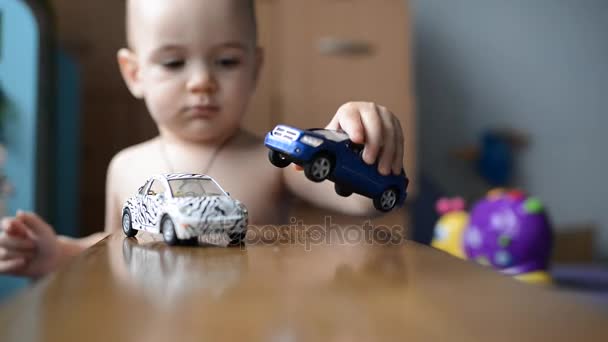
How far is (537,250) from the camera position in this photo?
142 cm

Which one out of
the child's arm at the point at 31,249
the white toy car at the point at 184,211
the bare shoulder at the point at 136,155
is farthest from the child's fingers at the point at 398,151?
the child's arm at the point at 31,249

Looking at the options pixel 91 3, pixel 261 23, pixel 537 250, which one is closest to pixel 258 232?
pixel 261 23

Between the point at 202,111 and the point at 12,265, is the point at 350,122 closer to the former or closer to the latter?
the point at 202,111

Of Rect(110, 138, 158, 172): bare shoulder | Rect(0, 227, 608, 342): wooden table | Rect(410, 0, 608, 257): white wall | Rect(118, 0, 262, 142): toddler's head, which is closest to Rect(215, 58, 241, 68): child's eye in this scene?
Rect(118, 0, 262, 142): toddler's head

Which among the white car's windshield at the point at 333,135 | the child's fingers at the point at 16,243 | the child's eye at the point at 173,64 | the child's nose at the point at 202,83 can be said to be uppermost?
the child's eye at the point at 173,64

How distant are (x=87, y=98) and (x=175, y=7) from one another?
283 mm

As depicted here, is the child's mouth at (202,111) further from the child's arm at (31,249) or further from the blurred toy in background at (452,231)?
the blurred toy in background at (452,231)

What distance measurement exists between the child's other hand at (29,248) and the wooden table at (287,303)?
10.6 inches

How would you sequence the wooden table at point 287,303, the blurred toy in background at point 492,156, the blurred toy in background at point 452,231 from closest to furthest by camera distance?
the wooden table at point 287,303, the blurred toy in background at point 452,231, the blurred toy in background at point 492,156

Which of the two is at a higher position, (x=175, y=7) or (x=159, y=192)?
(x=175, y=7)

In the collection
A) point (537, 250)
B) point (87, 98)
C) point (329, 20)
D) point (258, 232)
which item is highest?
point (329, 20)

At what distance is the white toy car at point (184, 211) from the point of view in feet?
1.27

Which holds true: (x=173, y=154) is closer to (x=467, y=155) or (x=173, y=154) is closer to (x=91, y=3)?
(x=91, y=3)

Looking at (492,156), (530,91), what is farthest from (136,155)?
(530,91)
